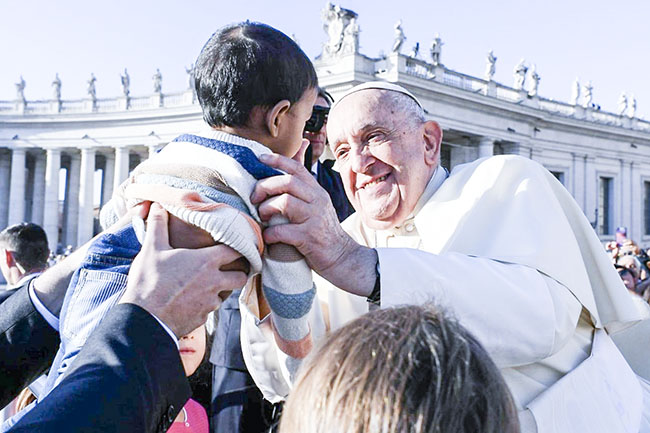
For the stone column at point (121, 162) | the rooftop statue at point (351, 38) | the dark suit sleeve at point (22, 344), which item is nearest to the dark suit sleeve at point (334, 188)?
the dark suit sleeve at point (22, 344)

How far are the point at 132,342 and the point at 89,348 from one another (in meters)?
0.10

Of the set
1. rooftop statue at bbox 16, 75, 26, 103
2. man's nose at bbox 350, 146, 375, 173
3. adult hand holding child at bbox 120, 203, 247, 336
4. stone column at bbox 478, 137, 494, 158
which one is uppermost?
rooftop statue at bbox 16, 75, 26, 103

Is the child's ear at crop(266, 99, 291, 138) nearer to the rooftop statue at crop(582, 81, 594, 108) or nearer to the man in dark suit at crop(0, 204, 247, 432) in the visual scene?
the man in dark suit at crop(0, 204, 247, 432)

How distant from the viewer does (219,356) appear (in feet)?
10.6

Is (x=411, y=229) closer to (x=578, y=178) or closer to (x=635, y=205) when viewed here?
(x=578, y=178)

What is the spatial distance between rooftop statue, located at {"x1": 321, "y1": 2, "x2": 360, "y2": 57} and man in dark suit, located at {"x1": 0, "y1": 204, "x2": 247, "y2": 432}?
28089mm

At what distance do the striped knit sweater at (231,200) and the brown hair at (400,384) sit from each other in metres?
0.58

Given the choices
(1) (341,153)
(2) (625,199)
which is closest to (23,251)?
(1) (341,153)

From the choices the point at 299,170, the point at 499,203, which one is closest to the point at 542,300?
the point at 499,203

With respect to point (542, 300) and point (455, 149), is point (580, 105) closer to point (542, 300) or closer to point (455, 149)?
point (455, 149)

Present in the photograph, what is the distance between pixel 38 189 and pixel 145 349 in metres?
45.3

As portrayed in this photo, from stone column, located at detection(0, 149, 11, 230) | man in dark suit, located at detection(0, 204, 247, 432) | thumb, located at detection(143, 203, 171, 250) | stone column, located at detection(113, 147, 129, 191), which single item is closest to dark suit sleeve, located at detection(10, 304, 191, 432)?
man in dark suit, located at detection(0, 204, 247, 432)

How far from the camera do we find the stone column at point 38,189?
41.0m

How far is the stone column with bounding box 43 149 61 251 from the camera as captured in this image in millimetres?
38938
